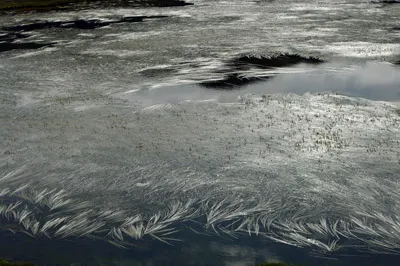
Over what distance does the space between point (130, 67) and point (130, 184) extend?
59.5ft

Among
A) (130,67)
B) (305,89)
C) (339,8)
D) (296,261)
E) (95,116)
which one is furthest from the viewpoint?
(339,8)

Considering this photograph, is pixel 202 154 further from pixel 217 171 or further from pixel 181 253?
pixel 181 253

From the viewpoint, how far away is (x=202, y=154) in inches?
718

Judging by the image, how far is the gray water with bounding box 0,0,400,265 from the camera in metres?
13.1

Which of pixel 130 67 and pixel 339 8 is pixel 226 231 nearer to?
pixel 130 67

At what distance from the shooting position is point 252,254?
39.9ft

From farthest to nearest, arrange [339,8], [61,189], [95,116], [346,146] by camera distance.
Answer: [339,8]
[95,116]
[346,146]
[61,189]

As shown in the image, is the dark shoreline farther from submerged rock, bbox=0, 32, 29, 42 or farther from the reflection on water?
the reflection on water

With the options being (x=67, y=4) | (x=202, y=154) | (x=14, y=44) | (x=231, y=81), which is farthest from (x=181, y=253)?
(x=67, y=4)

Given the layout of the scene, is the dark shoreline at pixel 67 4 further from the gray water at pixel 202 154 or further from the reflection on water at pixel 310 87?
the reflection on water at pixel 310 87

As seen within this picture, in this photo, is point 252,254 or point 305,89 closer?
point 252,254

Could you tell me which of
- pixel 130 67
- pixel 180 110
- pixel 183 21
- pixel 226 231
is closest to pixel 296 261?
pixel 226 231

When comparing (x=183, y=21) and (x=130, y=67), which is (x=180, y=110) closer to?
(x=130, y=67)

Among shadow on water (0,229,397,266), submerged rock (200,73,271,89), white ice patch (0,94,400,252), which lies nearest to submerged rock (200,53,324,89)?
submerged rock (200,73,271,89)
